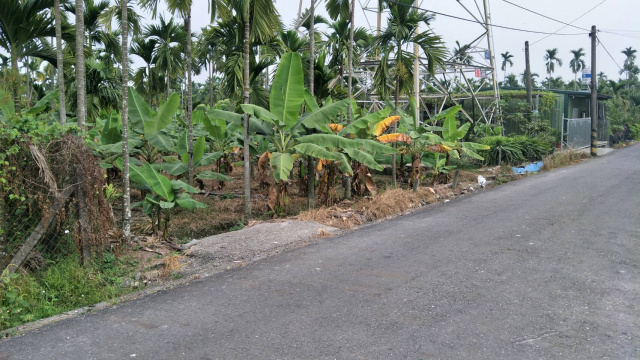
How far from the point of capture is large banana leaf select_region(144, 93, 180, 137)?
9.26m

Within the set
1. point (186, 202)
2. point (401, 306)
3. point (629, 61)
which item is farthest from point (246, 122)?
point (629, 61)

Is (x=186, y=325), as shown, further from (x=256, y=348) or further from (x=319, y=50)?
(x=319, y=50)

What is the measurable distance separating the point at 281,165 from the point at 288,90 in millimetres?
1478

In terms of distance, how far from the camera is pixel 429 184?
51.3 feet

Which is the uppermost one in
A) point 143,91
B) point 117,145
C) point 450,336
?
point 143,91

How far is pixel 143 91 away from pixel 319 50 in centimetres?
893

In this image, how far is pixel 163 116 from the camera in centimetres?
937

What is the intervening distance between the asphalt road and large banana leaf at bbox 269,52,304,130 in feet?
8.83

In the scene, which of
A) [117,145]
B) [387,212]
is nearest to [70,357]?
[117,145]

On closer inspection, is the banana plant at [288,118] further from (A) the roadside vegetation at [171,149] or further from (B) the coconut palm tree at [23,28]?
(B) the coconut palm tree at [23,28]

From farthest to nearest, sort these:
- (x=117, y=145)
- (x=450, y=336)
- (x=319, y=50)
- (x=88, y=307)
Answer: (x=319, y=50) → (x=117, y=145) → (x=88, y=307) → (x=450, y=336)

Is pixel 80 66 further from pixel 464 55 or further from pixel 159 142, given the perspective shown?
pixel 464 55

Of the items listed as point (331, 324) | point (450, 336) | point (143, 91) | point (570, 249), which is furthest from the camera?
point (143, 91)

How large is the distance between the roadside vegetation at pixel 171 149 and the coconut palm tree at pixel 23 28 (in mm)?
26
